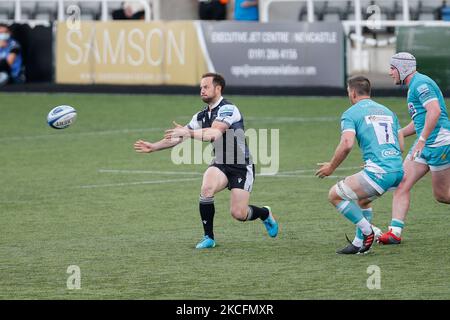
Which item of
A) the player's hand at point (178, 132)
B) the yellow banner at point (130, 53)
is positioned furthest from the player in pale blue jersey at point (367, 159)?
the yellow banner at point (130, 53)

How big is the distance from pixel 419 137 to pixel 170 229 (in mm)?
3075

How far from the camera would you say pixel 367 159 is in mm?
12258

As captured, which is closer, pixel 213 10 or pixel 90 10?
pixel 213 10

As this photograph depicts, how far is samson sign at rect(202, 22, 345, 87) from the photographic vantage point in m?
27.9

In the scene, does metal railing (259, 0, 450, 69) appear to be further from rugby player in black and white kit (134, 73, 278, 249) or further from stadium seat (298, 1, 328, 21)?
rugby player in black and white kit (134, 73, 278, 249)

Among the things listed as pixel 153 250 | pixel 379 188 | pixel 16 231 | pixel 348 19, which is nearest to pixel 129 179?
pixel 16 231

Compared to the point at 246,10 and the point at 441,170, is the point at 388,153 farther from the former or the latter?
the point at 246,10

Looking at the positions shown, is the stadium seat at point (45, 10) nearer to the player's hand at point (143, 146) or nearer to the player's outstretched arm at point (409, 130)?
the player's outstretched arm at point (409, 130)

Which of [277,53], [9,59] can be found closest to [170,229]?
[277,53]

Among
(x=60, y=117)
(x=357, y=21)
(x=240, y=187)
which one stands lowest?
(x=357, y=21)

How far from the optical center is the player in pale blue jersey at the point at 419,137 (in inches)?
508

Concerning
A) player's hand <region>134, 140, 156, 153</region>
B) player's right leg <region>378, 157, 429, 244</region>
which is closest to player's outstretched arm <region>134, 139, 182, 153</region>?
player's hand <region>134, 140, 156, 153</region>

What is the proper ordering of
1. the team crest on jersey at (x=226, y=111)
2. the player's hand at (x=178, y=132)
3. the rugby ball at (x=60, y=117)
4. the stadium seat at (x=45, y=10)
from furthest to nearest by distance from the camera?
the stadium seat at (x=45, y=10)
the rugby ball at (x=60, y=117)
the team crest on jersey at (x=226, y=111)
the player's hand at (x=178, y=132)

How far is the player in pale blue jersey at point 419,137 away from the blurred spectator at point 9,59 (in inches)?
701
